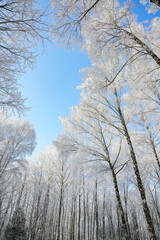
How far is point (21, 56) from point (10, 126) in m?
8.54

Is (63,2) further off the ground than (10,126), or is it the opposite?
(10,126)

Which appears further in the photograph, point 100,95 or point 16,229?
point 16,229

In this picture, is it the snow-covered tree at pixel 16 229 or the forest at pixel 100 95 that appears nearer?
the forest at pixel 100 95

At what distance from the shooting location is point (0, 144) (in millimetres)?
10359

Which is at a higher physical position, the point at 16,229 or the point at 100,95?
the point at 100,95

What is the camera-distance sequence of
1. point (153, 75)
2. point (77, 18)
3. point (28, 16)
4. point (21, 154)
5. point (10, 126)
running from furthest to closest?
1. point (10, 126)
2. point (21, 154)
3. point (153, 75)
4. point (77, 18)
5. point (28, 16)

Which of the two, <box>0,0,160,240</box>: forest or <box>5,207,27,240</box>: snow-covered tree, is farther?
<box>5,207,27,240</box>: snow-covered tree

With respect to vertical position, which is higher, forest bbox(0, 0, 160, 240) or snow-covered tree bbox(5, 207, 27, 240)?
forest bbox(0, 0, 160, 240)

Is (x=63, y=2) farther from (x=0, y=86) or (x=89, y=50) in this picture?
(x=0, y=86)

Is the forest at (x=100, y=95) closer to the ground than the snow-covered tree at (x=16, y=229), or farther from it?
farther from it

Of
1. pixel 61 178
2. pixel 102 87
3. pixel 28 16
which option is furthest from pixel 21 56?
pixel 61 178

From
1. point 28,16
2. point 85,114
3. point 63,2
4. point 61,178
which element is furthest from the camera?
point 61,178

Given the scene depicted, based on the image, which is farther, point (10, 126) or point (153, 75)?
point (10, 126)

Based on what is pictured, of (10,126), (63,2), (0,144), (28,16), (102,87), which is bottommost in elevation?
(28,16)
